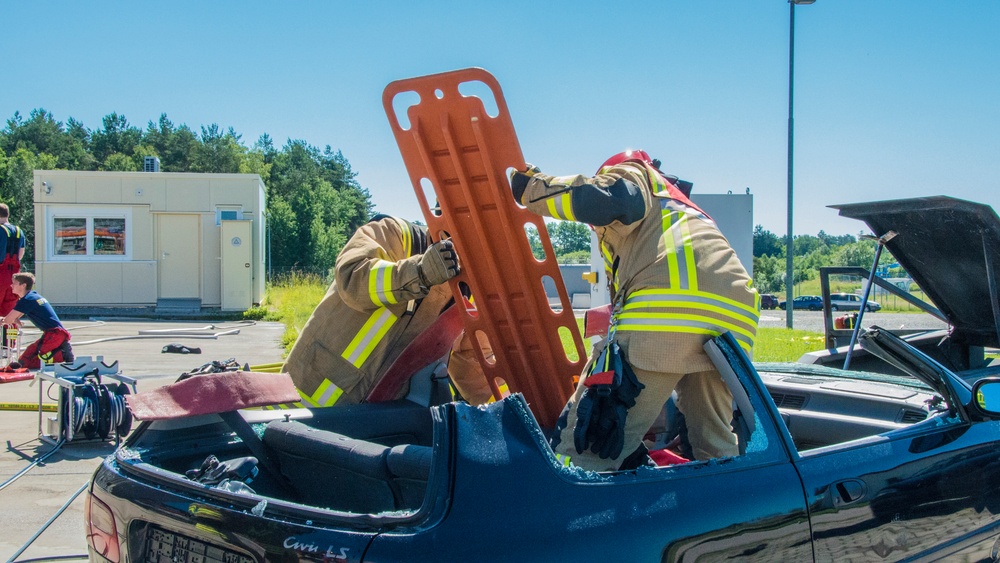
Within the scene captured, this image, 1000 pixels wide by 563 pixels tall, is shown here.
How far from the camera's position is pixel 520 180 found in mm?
2869

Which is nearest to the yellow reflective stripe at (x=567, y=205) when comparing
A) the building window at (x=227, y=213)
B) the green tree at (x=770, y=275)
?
the building window at (x=227, y=213)

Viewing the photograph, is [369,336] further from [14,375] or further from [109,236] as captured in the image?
[109,236]

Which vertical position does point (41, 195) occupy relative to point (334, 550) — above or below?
above

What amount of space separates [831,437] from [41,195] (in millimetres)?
22216

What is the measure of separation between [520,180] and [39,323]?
7.98 meters

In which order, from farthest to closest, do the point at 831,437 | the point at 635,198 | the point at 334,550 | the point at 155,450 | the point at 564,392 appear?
the point at 564,392 → the point at 831,437 → the point at 635,198 → the point at 155,450 → the point at 334,550

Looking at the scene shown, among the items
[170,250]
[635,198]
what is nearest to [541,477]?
[635,198]

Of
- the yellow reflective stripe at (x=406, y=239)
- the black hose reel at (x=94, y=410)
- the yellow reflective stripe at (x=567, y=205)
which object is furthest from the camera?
the black hose reel at (x=94, y=410)

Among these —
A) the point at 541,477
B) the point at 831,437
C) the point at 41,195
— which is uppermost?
the point at 41,195

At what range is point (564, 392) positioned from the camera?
3.56 m

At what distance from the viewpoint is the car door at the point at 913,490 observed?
2107 millimetres

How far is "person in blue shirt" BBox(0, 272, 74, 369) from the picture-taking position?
863 centimetres

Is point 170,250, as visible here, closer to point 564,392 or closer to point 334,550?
point 564,392

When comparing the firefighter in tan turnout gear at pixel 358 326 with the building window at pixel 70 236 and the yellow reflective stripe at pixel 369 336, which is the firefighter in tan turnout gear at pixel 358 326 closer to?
the yellow reflective stripe at pixel 369 336
